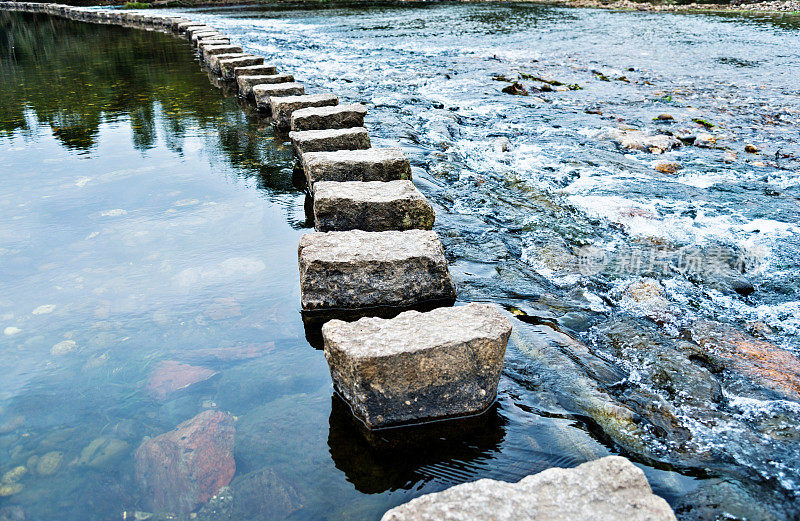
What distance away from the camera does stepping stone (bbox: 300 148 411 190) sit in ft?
13.6

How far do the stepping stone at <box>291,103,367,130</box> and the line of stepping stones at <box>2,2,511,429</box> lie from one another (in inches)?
18.8

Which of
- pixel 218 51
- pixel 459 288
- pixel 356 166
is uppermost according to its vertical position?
pixel 218 51

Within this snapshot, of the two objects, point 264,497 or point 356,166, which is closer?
point 264,497

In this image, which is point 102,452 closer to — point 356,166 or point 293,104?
point 356,166

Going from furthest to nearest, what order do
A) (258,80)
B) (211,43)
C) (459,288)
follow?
(211,43) → (258,80) → (459,288)

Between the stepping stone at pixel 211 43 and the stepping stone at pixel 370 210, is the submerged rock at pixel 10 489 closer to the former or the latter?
the stepping stone at pixel 370 210

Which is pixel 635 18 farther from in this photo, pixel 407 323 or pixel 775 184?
pixel 407 323

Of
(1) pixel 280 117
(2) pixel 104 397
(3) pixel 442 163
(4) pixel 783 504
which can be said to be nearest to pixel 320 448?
(2) pixel 104 397

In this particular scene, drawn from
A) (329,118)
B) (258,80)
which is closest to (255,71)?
(258,80)

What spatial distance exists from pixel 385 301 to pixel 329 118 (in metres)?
2.97

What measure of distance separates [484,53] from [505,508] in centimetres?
1337

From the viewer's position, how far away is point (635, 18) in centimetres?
2088

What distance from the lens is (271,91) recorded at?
22.5ft

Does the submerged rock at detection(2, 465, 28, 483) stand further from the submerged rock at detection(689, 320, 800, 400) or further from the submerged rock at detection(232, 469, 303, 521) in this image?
the submerged rock at detection(689, 320, 800, 400)
